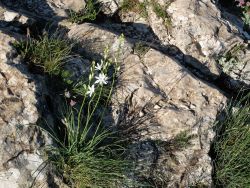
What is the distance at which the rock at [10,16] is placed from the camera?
5988 mm

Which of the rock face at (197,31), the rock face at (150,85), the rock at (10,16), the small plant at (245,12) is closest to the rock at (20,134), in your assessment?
the rock face at (150,85)

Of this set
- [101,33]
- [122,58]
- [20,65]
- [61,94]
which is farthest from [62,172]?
[101,33]

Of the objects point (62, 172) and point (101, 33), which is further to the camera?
point (101, 33)

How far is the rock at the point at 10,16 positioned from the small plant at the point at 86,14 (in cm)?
93

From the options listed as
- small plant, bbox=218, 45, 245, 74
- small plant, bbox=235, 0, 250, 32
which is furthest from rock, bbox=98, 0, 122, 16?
small plant, bbox=235, 0, 250, 32

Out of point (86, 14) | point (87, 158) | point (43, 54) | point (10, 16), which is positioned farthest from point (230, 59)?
point (10, 16)

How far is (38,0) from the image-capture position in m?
6.87

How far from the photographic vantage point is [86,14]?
680 cm

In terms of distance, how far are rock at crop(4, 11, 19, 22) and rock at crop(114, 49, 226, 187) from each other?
5.71 feet

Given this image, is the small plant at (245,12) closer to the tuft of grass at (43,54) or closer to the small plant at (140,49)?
the small plant at (140,49)

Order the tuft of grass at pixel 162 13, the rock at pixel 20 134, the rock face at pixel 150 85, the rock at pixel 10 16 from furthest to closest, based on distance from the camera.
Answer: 1. the tuft of grass at pixel 162 13
2. the rock at pixel 10 16
3. the rock face at pixel 150 85
4. the rock at pixel 20 134

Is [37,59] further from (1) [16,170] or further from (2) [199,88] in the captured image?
(2) [199,88]

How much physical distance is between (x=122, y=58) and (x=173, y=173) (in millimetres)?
1858

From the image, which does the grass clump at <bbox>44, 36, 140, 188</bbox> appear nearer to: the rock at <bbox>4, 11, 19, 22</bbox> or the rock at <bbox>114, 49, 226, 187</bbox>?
the rock at <bbox>114, 49, 226, 187</bbox>
